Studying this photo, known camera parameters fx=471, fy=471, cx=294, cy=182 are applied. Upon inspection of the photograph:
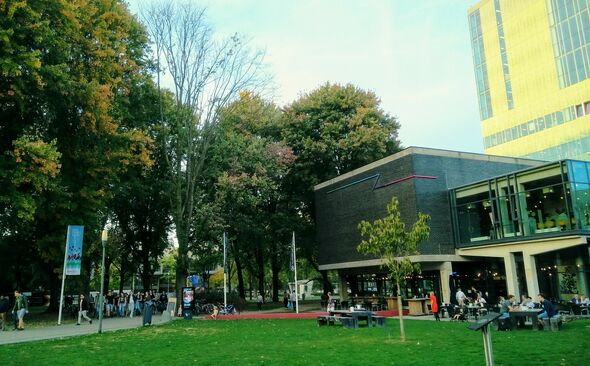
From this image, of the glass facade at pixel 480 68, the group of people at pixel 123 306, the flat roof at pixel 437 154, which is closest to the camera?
the flat roof at pixel 437 154

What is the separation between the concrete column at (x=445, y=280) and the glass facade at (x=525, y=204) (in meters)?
1.71

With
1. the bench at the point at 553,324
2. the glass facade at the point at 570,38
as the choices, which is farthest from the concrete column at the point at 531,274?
the glass facade at the point at 570,38

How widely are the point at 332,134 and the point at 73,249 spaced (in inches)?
861

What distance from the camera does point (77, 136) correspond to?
85.7ft

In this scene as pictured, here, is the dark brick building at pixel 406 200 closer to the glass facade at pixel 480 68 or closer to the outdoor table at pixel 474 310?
the outdoor table at pixel 474 310

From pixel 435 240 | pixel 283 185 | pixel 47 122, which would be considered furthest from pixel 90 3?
pixel 435 240

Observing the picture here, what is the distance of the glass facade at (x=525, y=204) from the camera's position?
24.0 metres

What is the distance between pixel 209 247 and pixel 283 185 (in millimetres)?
8986

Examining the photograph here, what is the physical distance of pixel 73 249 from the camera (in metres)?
24.1

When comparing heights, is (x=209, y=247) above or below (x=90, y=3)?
below

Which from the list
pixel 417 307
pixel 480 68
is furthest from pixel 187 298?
pixel 480 68

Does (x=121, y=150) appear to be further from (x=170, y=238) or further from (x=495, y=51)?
(x=495, y=51)

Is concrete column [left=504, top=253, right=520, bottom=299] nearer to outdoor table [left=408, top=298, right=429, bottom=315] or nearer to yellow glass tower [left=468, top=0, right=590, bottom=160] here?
outdoor table [left=408, top=298, right=429, bottom=315]

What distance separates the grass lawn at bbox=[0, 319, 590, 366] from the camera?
11.0m
